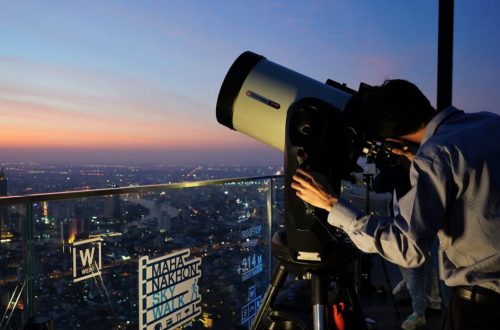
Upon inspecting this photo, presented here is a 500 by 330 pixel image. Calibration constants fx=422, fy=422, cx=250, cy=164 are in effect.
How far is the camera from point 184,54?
4.79 metres

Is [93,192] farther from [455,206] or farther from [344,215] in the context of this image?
[455,206]

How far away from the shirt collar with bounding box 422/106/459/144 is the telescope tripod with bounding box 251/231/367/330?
63 centimetres

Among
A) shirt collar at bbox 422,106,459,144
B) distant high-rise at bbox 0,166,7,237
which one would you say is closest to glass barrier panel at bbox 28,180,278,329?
distant high-rise at bbox 0,166,7,237

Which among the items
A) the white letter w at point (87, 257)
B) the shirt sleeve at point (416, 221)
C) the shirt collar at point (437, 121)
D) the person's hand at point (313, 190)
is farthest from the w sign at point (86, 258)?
the shirt collar at point (437, 121)

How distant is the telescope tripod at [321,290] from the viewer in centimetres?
161

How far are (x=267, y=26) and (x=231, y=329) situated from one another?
2.78m

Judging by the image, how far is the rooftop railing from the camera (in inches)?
73.1

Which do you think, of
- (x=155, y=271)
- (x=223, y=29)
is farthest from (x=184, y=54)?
(x=155, y=271)

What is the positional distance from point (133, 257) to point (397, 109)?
1675 mm

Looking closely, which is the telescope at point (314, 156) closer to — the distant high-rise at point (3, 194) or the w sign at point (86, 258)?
the w sign at point (86, 258)

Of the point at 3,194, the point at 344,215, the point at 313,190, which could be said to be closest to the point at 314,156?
the point at 313,190

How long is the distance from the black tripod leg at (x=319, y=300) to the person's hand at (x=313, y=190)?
1.28 feet

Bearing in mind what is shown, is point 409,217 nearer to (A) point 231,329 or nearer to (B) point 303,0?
(A) point 231,329

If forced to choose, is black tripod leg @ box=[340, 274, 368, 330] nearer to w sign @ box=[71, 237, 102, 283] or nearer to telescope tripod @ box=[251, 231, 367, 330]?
telescope tripod @ box=[251, 231, 367, 330]
